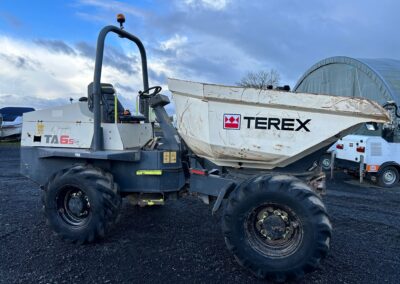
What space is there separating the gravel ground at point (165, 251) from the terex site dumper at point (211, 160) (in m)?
0.31

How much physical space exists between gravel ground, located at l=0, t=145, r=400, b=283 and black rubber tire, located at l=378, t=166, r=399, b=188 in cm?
305

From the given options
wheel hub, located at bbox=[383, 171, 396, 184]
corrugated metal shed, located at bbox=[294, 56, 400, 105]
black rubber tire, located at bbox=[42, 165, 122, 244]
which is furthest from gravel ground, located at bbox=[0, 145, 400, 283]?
corrugated metal shed, located at bbox=[294, 56, 400, 105]

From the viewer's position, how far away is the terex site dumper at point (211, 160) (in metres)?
3.33

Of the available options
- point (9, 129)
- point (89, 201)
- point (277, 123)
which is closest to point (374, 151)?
point (277, 123)

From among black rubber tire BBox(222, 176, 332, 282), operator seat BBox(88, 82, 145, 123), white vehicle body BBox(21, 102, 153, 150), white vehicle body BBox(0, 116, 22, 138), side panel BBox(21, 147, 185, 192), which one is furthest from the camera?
white vehicle body BBox(0, 116, 22, 138)

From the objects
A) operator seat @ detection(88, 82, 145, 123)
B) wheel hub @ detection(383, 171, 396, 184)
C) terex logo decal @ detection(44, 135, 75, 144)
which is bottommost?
wheel hub @ detection(383, 171, 396, 184)

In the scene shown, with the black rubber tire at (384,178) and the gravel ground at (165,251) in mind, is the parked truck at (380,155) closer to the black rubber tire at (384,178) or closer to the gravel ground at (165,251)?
the black rubber tire at (384,178)

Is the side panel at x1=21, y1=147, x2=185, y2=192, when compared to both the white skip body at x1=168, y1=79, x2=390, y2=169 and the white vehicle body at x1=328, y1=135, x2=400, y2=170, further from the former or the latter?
the white vehicle body at x1=328, y1=135, x2=400, y2=170

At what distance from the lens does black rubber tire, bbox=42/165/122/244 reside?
4.00 m

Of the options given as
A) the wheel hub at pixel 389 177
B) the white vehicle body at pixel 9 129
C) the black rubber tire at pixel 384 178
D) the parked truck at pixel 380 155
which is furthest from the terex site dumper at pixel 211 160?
the white vehicle body at pixel 9 129

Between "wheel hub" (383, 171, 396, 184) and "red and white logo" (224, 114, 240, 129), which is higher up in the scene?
"red and white logo" (224, 114, 240, 129)

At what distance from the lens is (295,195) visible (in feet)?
10.7

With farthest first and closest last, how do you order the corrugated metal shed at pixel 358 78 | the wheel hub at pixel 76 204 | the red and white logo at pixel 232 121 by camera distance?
the corrugated metal shed at pixel 358 78 → the wheel hub at pixel 76 204 → the red and white logo at pixel 232 121

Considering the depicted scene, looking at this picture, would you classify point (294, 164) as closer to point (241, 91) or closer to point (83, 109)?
point (241, 91)
